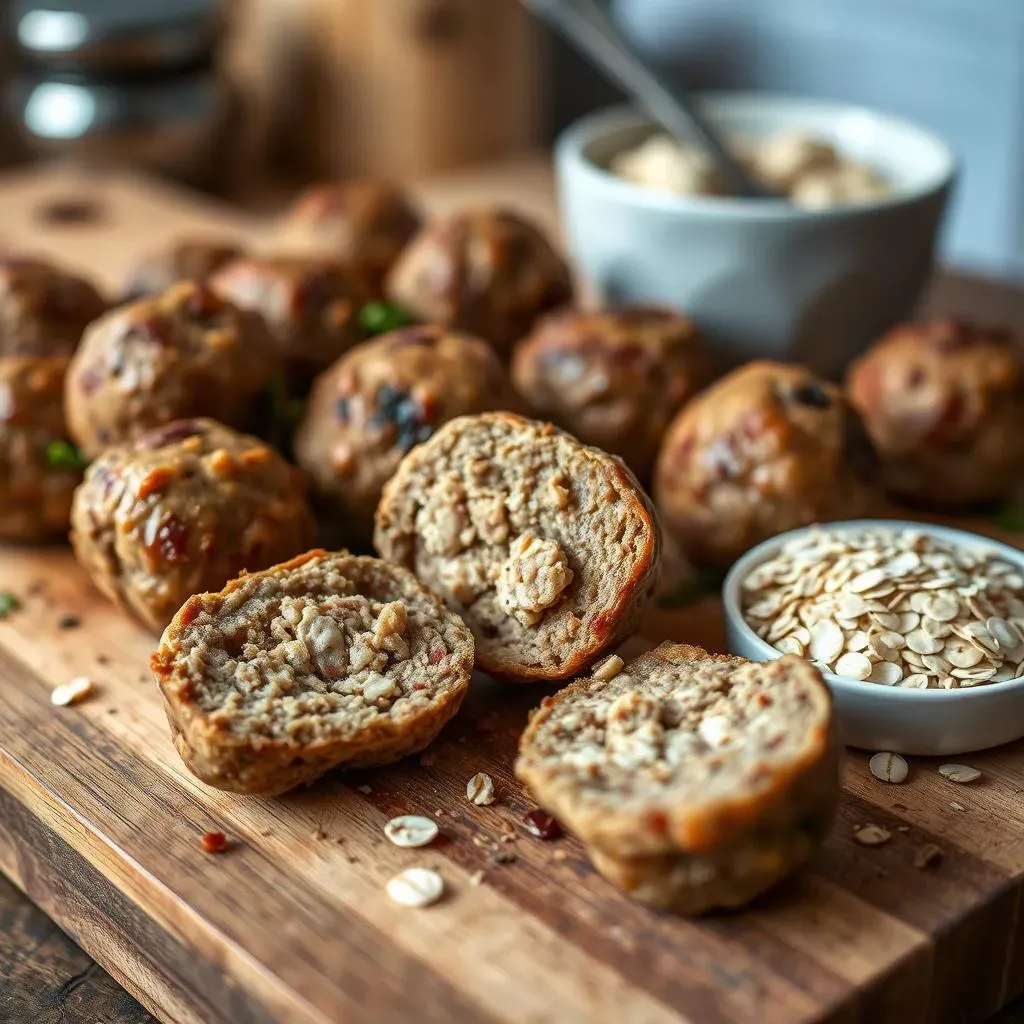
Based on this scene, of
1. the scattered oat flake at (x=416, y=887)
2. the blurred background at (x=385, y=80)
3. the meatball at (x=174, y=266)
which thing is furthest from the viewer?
the blurred background at (x=385, y=80)

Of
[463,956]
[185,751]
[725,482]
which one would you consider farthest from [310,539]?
[463,956]

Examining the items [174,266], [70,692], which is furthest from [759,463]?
[174,266]

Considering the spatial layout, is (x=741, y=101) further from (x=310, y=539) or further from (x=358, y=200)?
(x=310, y=539)

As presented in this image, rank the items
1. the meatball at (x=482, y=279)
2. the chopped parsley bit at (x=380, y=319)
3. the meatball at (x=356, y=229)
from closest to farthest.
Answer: the chopped parsley bit at (x=380, y=319), the meatball at (x=482, y=279), the meatball at (x=356, y=229)

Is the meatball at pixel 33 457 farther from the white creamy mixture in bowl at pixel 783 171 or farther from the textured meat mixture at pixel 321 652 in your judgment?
the white creamy mixture in bowl at pixel 783 171

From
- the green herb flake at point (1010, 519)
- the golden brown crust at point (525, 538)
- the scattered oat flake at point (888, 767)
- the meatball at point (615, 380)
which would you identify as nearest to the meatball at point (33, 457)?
the golden brown crust at point (525, 538)

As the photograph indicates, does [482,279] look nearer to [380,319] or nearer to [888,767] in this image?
[380,319]
